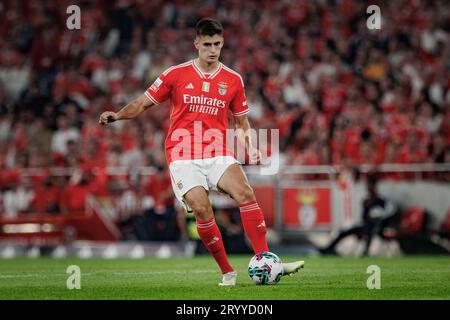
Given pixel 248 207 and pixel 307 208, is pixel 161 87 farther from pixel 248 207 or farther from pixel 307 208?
pixel 307 208

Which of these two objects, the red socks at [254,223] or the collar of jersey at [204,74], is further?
the collar of jersey at [204,74]

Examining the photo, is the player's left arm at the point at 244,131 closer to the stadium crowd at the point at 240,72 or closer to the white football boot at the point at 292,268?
the white football boot at the point at 292,268

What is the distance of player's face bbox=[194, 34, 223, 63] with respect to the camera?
9258 mm

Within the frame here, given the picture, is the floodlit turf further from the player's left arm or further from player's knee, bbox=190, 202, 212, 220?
the player's left arm

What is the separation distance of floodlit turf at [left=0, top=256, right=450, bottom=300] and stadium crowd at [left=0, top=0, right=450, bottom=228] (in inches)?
218

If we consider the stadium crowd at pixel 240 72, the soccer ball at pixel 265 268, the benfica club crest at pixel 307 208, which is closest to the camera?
the soccer ball at pixel 265 268

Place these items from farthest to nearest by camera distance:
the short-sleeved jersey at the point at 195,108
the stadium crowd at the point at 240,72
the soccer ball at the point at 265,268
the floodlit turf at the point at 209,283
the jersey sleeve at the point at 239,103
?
the stadium crowd at the point at 240,72 < the jersey sleeve at the point at 239,103 < the short-sleeved jersey at the point at 195,108 < the soccer ball at the point at 265,268 < the floodlit turf at the point at 209,283

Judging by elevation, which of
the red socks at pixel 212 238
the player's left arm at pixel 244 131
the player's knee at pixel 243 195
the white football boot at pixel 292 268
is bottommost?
the white football boot at pixel 292 268

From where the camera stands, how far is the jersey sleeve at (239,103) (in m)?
9.69

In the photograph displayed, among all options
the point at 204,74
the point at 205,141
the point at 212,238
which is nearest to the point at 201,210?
the point at 212,238

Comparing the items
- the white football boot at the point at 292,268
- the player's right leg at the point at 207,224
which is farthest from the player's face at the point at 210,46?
the white football boot at the point at 292,268

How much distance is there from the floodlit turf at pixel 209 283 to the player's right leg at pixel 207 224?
0.60ft
